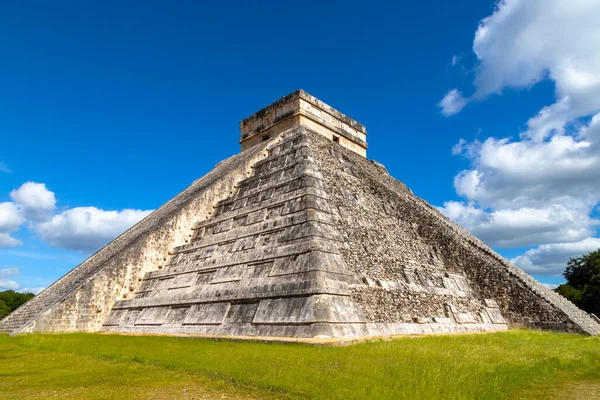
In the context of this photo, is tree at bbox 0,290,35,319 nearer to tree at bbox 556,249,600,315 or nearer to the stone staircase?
the stone staircase

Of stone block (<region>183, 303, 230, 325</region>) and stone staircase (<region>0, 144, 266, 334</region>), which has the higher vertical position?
stone staircase (<region>0, 144, 266, 334</region>)

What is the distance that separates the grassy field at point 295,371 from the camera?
423 cm

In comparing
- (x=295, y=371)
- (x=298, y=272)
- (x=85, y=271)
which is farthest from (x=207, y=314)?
(x=85, y=271)

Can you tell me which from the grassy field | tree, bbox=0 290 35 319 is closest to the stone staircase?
the grassy field

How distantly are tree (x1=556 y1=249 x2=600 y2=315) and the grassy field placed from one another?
19.1 metres

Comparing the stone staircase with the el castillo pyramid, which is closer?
the el castillo pyramid

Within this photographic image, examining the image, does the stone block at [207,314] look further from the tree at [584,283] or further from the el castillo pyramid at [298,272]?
the tree at [584,283]

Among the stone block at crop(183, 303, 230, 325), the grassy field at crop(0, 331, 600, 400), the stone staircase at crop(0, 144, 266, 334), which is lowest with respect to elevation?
the grassy field at crop(0, 331, 600, 400)

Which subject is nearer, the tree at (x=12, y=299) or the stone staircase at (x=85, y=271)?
the stone staircase at (x=85, y=271)

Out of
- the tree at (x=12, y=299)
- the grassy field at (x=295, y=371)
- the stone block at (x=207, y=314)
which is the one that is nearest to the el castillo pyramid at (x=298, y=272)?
the stone block at (x=207, y=314)

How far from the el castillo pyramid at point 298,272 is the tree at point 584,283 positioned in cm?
1352

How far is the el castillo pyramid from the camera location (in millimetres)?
8070

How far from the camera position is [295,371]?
4.80 meters

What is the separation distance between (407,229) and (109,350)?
899 cm
